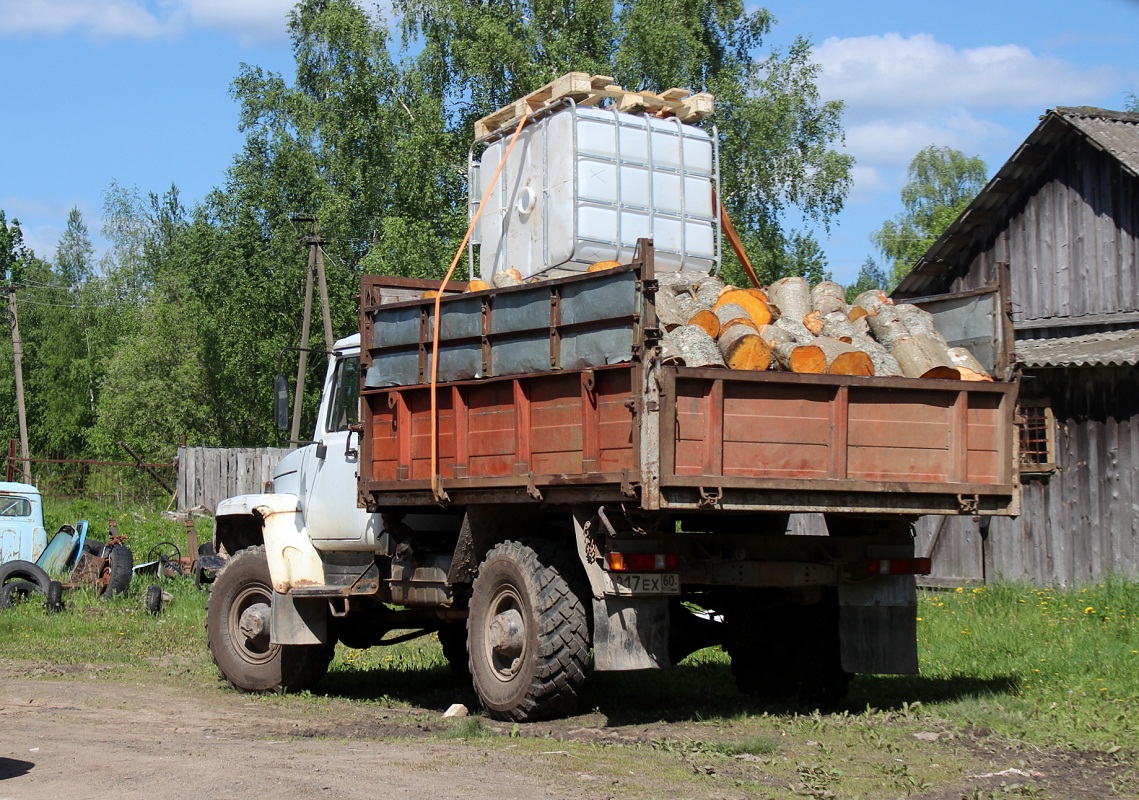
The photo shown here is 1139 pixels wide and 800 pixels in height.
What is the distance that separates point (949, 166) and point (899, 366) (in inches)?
2259

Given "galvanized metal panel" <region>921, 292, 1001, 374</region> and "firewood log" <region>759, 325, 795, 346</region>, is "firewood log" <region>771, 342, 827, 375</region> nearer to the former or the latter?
"firewood log" <region>759, 325, 795, 346</region>

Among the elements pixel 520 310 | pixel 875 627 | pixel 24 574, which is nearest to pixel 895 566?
pixel 875 627

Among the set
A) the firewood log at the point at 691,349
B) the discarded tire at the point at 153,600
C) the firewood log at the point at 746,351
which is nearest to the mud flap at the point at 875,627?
the firewood log at the point at 746,351

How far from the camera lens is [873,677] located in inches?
449

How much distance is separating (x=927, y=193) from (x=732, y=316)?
57712mm

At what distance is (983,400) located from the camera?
8.62 metres

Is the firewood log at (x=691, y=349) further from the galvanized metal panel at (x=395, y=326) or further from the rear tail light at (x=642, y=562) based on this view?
the galvanized metal panel at (x=395, y=326)

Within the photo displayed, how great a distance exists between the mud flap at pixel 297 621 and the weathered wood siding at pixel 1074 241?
11.2m

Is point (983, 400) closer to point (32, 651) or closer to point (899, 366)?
point (899, 366)

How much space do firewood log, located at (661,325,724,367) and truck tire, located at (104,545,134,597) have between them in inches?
487

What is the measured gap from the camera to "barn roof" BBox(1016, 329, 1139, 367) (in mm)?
15375

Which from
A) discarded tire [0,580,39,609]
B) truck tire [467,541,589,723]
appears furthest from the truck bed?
discarded tire [0,580,39,609]

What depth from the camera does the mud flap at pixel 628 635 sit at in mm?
8070

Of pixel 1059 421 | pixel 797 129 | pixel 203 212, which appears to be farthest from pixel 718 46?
pixel 1059 421
